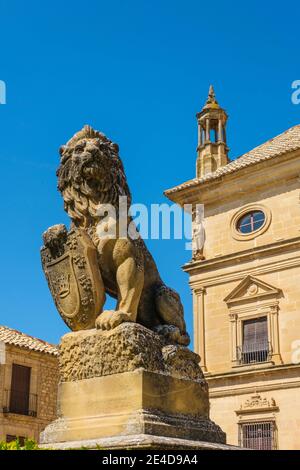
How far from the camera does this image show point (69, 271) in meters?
5.48

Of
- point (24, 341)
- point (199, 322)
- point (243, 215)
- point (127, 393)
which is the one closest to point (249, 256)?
point (243, 215)

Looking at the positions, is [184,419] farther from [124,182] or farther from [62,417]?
[124,182]

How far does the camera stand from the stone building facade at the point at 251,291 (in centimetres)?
2022

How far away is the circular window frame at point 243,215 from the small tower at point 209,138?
239 cm

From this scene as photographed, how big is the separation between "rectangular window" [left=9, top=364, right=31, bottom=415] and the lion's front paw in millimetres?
20102

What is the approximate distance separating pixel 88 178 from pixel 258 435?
53.9 ft

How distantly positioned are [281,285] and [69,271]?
1658 cm

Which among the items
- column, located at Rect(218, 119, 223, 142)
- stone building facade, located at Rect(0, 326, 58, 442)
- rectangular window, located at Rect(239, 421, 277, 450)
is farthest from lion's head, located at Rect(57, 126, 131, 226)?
column, located at Rect(218, 119, 223, 142)

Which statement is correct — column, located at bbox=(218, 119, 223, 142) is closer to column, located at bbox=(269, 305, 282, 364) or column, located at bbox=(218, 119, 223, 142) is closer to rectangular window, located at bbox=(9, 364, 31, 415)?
column, located at bbox=(269, 305, 282, 364)

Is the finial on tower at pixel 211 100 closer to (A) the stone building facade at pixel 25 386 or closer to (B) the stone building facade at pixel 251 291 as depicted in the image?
(B) the stone building facade at pixel 251 291

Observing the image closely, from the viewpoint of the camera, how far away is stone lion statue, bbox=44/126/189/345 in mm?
5391

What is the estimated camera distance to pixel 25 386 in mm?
25188

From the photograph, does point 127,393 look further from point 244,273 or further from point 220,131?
point 220,131
